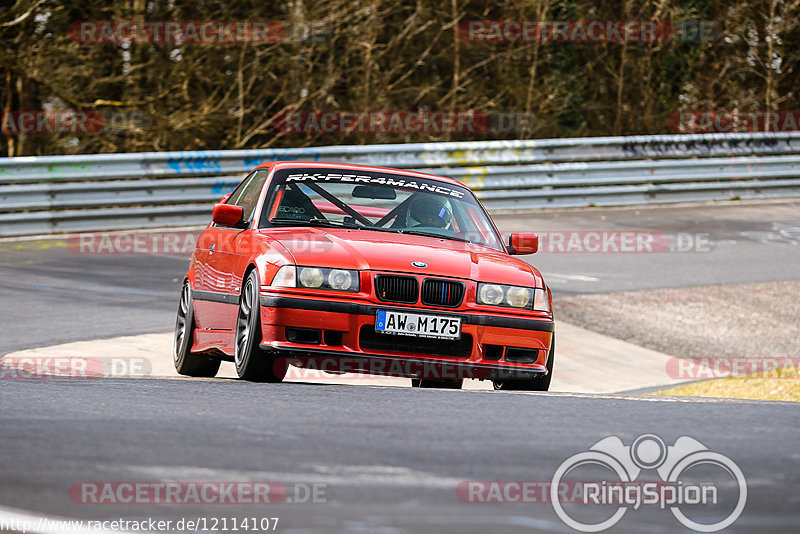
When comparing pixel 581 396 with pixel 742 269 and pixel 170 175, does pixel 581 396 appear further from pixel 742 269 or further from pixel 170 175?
pixel 170 175

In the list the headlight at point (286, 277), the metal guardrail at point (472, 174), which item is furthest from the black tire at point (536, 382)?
the metal guardrail at point (472, 174)

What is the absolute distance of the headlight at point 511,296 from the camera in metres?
6.79

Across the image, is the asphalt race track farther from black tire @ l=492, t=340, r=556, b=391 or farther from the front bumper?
black tire @ l=492, t=340, r=556, b=391

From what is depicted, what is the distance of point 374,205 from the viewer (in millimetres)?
7895

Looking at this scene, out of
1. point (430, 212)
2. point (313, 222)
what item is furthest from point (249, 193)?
point (430, 212)

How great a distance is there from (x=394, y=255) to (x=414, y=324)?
437 millimetres

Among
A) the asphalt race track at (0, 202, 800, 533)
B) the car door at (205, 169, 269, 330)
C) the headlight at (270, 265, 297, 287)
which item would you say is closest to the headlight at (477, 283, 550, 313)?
the asphalt race track at (0, 202, 800, 533)

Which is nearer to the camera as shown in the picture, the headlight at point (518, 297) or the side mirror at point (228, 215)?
the headlight at point (518, 297)

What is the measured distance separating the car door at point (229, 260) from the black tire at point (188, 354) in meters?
0.38

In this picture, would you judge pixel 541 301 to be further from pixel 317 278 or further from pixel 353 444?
pixel 353 444

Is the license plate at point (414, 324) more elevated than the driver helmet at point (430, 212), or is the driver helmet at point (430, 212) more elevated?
the driver helmet at point (430, 212)

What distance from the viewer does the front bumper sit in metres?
6.47

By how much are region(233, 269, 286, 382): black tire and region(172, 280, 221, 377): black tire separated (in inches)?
50.6

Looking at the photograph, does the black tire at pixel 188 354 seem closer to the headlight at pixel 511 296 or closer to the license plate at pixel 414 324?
the license plate at pixel 414 324
